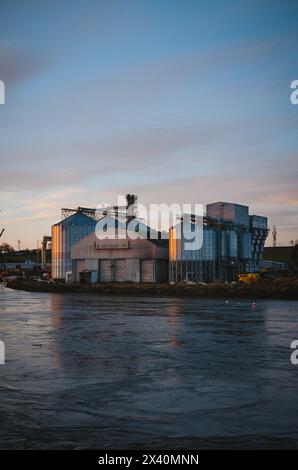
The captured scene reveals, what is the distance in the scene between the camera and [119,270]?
9212 centimetres

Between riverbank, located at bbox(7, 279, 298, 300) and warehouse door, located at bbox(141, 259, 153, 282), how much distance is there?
876 centimetres

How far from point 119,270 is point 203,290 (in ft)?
79.4

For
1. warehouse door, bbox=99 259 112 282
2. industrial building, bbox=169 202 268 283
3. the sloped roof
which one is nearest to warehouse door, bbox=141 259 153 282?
industrial building, bbox=169 202 268 283

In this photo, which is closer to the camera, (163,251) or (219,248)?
(219,248)

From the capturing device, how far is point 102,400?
13.5 meters

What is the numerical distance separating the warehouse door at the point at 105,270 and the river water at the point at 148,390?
6448cm

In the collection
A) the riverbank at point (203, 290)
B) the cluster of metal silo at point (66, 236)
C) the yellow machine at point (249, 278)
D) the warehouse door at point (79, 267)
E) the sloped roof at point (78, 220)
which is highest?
the sloped roof at point (78, 220)

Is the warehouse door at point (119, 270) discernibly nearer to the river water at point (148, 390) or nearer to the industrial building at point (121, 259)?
the industrial building at point (121, 259)

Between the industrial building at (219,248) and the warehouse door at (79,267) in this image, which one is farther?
the warehouse door at (79,267)

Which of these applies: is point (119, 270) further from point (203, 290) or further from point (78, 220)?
point (203, 290)

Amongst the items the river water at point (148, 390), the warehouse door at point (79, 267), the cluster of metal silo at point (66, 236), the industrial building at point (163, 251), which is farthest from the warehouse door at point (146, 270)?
the river water at point (148, 390)

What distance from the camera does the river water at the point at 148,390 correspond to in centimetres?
1067

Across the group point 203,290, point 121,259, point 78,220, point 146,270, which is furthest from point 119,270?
point 203,290

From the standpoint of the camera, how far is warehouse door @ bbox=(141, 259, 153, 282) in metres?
89.2
